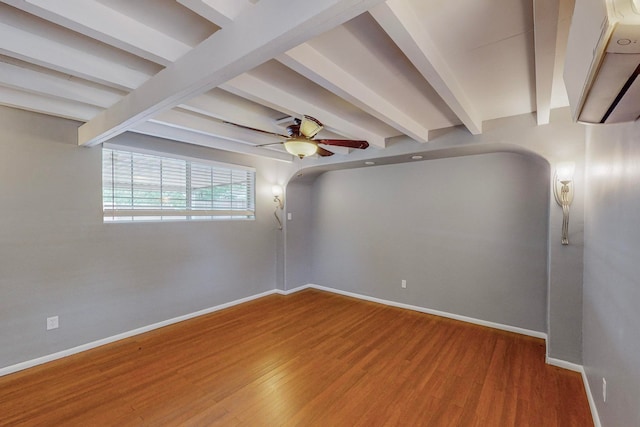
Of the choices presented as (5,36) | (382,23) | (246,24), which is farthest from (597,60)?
(5,36)

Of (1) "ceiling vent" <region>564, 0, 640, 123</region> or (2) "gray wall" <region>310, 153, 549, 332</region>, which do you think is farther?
(2) "gray wall" <region>310, 153, 549, 332</region>

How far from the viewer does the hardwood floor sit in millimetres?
2057

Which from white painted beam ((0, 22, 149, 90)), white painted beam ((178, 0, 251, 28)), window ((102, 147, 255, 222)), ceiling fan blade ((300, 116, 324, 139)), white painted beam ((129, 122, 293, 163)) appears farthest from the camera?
window ((102, 147, 255, 222))

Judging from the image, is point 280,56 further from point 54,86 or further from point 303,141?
point 54,86

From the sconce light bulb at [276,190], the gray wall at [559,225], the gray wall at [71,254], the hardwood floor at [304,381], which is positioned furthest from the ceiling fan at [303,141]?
the sconce light bulb at [276,190]

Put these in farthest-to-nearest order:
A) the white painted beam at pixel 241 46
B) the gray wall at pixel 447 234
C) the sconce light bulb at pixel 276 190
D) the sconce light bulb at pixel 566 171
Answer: the sconce light bulb at pixel 276 190, the gray wall at pixel 447 234, the sconce light bulb at pixel 566 171, the white painted beam at pixel 241 46

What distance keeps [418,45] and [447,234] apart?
9.85 feet

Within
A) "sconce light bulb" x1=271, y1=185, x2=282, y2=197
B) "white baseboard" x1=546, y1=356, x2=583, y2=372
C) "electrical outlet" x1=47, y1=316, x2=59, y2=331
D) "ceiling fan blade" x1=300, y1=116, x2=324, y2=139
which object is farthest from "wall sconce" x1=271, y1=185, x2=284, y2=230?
"white baseboard" x1=546, y1=356, x2=583, y2=372

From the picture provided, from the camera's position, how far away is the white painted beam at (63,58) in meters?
1.59

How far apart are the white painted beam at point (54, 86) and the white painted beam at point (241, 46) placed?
0.47 m

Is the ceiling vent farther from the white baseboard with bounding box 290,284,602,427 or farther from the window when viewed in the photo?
the window

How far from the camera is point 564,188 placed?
266cm

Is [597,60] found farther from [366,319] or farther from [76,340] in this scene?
[76,340]

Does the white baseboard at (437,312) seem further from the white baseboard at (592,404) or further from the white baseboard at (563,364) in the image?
the white baseboard at (592,404)
